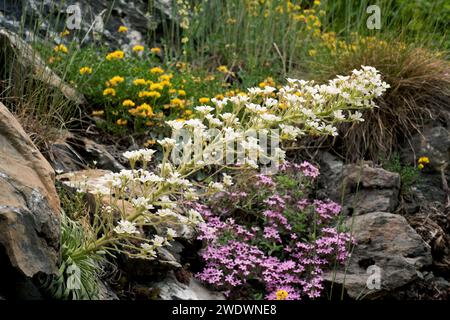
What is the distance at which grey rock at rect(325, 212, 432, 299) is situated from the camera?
4.02 m

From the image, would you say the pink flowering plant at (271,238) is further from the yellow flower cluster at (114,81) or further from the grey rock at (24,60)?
the grey rock at (24,60)

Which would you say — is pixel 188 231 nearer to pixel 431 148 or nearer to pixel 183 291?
pixel 183 291

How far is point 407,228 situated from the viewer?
169 inches

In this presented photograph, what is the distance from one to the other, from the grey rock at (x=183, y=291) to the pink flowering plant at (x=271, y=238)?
0.06m

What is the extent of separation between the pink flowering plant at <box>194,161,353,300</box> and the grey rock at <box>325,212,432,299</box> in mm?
107

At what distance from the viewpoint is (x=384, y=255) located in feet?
13.7

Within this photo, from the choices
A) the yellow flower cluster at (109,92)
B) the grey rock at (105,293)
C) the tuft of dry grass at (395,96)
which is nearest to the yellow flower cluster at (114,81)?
the yellow flower cluster at (109,92)

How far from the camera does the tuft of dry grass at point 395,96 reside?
522cm

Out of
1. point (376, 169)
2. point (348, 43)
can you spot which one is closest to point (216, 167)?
point (376, 169)

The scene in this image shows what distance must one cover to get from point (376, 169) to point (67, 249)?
2488 mm

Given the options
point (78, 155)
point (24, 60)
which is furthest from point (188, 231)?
point (24, 60)

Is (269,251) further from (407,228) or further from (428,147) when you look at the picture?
(428,147)

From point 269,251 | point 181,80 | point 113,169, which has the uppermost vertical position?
point 181,80

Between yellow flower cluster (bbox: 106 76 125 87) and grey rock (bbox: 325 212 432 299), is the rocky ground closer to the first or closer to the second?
grey rock (bbox: 325 212 432 299)
